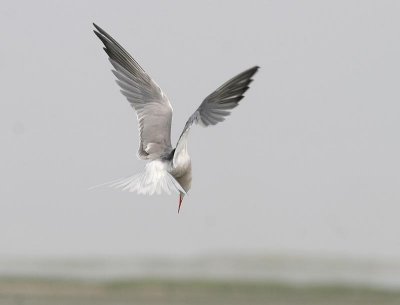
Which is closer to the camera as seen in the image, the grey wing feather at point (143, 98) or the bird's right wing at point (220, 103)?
the bird's right wing at point (220, 103)

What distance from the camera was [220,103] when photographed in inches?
522

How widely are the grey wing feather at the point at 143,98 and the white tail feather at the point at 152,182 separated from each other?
0.67 m

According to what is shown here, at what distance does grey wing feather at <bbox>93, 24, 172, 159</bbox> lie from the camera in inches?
541

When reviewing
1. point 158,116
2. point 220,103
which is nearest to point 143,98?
point 158,116

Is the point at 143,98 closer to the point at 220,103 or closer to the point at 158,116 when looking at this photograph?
the point at 158,116

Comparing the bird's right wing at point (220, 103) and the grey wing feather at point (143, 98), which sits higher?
the grey wing feather at point (143, 98)

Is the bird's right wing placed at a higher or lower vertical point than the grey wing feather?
lower

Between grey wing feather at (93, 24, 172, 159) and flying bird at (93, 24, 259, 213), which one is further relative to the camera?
grey wing feather at (93, 24, 172, 159)

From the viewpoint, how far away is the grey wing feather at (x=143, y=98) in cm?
1374

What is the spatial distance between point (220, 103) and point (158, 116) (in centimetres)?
83

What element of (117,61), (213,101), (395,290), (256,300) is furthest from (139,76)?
(395,290)

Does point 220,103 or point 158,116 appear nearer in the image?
point 220,103

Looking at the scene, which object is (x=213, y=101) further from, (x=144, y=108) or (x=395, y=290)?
(x=395, y=290)

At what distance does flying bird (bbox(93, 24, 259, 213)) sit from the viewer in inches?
504
